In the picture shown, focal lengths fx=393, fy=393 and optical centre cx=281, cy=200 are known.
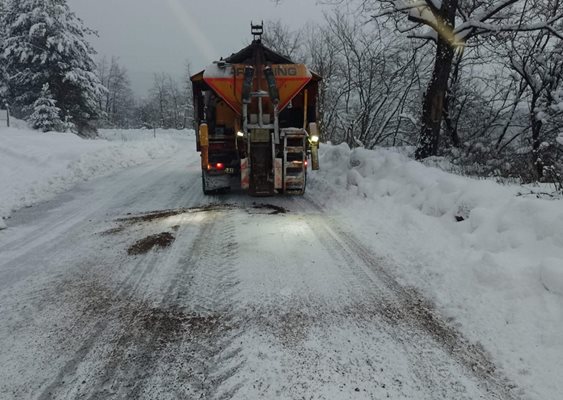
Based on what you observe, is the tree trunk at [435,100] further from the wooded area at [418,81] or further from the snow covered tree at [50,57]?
the snow covered tree at [50,57]

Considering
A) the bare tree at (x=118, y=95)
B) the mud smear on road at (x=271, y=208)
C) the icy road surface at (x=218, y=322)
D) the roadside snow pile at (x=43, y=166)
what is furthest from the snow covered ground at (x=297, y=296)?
the bare tree at (x=118, y=95)

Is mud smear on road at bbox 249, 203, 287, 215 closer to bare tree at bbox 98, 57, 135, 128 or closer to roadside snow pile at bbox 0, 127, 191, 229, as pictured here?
roadside snow pile at bbox 0, 127, 191, 229

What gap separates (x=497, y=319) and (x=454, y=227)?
2156 millimetres

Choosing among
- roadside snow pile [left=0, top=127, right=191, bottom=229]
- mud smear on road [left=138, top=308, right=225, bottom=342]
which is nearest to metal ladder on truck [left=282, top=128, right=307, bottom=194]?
mud smear on road [left=138, top=308, right=225, bottom=342]

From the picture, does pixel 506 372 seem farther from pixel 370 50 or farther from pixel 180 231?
pixel 370 50

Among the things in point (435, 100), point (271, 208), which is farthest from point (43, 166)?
point (435, 100)

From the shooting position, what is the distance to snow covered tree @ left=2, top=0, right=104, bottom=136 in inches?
1070

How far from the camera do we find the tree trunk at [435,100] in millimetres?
10344

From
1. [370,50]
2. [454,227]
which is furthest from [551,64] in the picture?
[454,227]

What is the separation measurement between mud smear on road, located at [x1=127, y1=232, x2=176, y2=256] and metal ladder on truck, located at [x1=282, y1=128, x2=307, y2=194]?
2.67 meters

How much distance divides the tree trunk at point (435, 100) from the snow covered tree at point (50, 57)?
1010 inches

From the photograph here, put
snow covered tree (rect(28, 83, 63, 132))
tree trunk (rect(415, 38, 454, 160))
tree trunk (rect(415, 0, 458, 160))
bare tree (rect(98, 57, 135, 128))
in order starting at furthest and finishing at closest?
bare tree (rect(98, 57, 135, 128)) → snow covered tree (rect(28, 83, 63, 132)) → tree trunk (rect(415, 38, 454, 160)) → tree trunk (rect(415, 0, 458, 160))

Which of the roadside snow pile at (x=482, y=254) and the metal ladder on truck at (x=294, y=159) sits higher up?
the metal ladder on truck at (x=294, y=159)

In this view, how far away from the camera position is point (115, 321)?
3.39 metres
